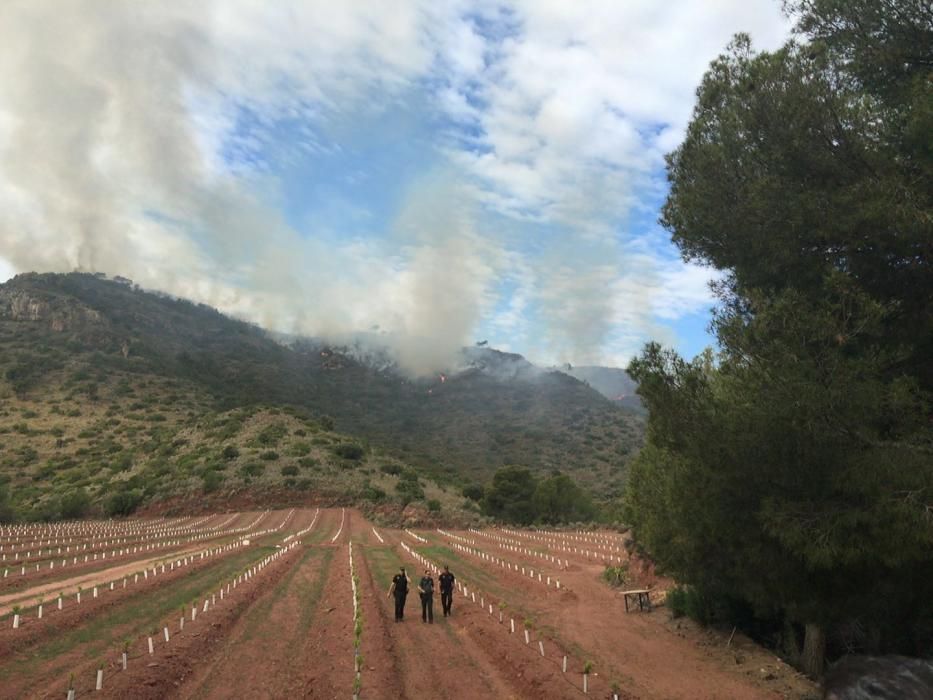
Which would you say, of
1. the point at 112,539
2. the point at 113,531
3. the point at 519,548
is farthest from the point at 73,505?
the point at 519,548

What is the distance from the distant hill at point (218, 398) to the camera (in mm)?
84688

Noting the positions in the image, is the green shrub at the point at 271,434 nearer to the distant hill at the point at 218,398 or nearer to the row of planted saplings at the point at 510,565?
the distant hill at the point at 218,398

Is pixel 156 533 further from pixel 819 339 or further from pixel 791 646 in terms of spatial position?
pixel 819 339

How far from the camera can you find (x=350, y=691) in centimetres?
1164

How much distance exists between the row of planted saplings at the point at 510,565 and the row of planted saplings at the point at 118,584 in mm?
14562

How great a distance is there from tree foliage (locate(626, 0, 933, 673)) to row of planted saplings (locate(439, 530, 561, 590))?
44.4ft

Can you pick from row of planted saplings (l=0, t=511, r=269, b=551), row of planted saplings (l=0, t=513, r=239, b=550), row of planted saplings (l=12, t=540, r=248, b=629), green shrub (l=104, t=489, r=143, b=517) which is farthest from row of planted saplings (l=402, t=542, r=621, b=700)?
green shrub (l=104, t=489, r=143, b=517)

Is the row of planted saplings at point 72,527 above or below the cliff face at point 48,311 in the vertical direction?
below

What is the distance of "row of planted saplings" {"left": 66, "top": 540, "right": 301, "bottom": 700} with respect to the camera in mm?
11164

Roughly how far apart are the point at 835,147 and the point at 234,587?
23271 mm

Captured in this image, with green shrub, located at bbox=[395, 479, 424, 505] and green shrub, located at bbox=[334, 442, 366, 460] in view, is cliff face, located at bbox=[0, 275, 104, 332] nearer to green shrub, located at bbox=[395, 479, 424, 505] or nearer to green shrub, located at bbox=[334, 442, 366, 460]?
green shrub, located at bbox=[334, 442, 366, 460]

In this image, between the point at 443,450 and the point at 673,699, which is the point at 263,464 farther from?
the point at 673,699

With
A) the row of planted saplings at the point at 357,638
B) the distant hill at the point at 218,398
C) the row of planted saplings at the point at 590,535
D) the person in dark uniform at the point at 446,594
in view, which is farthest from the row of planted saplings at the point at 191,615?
the distant hill at the point at 218,398

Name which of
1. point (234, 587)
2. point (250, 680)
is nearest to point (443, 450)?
point (234, 587)
